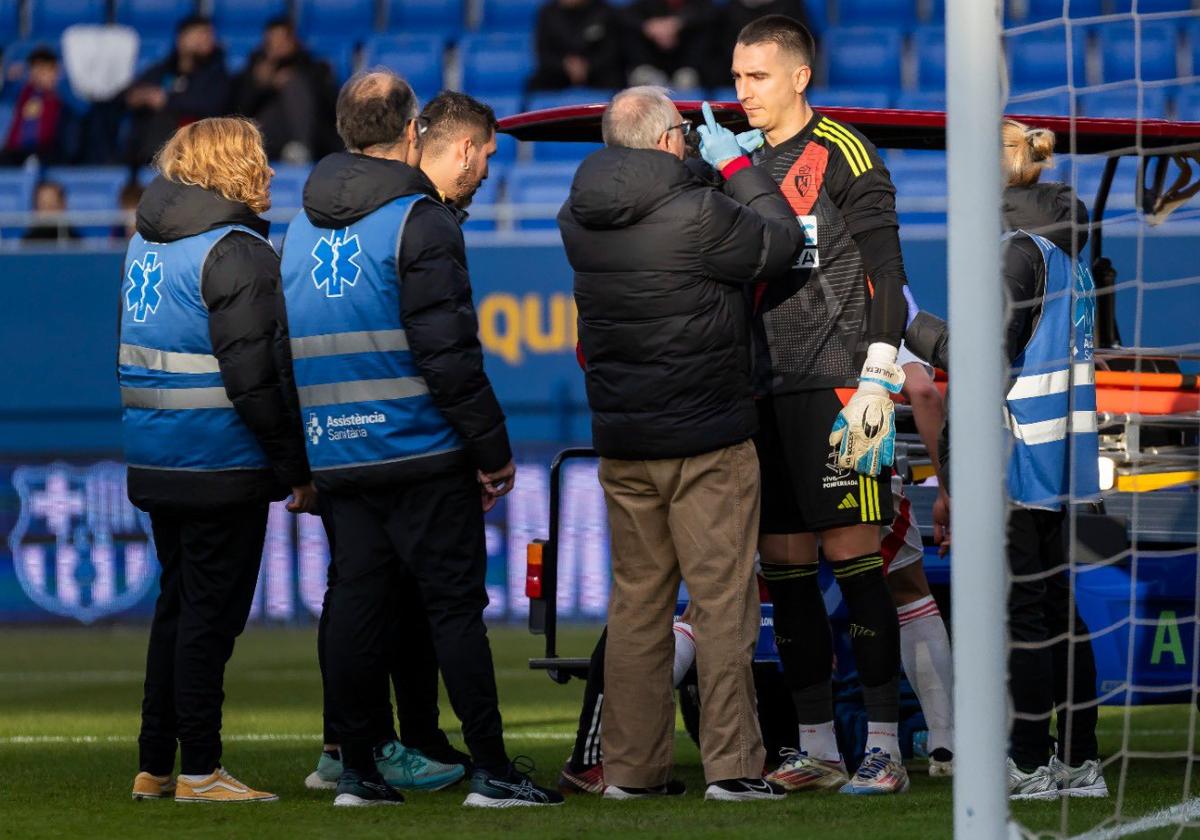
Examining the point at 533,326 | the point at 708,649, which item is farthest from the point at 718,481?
the point at 533,326

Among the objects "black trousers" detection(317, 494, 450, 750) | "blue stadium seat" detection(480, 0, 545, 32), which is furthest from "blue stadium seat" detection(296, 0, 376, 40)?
"black trousers" detection(317, 494, 450, 750)

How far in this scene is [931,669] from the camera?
5.79 m

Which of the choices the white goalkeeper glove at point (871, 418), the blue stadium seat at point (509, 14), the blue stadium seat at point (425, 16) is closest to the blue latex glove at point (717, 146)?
the white goalkeeper glove at point (871, 418)

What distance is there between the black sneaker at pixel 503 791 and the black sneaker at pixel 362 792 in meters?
0.23

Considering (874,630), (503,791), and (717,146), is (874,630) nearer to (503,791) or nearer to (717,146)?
(503,791)

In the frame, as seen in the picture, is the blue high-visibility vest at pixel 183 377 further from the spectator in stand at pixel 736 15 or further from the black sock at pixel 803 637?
the spectator in stand at pixel 736 15

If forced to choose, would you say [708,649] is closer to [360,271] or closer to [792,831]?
[792,831]

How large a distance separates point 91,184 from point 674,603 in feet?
32.2

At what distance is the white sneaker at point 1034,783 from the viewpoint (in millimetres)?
5125

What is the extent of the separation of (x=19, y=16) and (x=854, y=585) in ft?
41.2

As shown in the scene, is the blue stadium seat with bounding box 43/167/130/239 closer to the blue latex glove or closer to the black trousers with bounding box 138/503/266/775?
the black trousers with bounding box 138/503/266/775

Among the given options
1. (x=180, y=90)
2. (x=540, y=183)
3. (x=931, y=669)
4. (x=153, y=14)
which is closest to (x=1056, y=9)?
(x=540, y=183)

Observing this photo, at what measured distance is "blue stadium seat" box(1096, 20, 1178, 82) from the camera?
14367 mm

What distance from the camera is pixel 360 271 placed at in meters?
5.12
